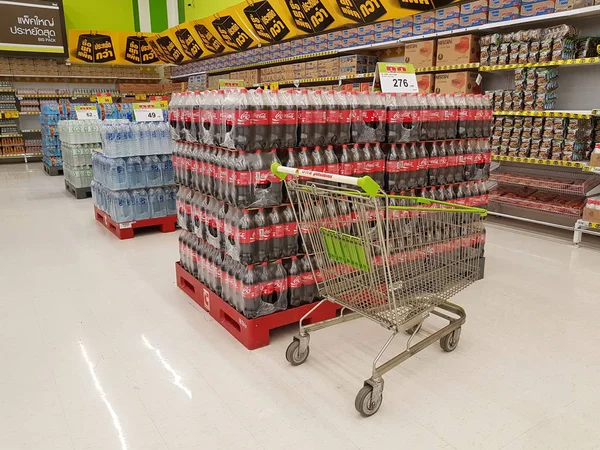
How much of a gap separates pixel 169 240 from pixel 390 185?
2916 millimetres

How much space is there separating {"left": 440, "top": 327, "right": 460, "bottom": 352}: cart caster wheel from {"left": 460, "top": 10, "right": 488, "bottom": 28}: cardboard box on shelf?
439 cm

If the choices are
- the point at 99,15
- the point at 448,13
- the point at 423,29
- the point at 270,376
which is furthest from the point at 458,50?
the point at 99,15

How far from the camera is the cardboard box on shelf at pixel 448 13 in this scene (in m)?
5.96

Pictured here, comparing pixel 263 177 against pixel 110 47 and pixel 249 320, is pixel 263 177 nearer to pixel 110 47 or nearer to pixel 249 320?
pixel 249 320

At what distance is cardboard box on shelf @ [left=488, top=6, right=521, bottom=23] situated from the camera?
5402 mm

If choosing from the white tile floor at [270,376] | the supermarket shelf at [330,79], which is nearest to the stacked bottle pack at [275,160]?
the white tile floor at [270,376]

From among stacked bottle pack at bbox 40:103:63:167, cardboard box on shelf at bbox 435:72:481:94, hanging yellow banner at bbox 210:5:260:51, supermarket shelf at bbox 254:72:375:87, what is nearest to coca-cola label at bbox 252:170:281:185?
cardboard box on shelf at bbox 435:72:481:94

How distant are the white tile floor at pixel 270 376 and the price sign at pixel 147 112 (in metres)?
2.34

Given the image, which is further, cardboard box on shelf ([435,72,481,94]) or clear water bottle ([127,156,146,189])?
cardboard box on shelf ([435,72,481,94])

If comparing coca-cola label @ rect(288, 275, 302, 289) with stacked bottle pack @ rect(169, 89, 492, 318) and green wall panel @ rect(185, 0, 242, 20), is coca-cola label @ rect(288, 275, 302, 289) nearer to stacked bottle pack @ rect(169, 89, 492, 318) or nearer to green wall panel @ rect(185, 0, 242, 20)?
stacked bottle pack @ rect(169, 89, 492, 318)

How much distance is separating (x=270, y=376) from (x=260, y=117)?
1.43m

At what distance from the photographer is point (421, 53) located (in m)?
6.45

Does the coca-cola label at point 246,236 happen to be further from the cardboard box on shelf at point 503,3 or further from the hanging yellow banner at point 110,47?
the hanging yellow banner at point 110,47

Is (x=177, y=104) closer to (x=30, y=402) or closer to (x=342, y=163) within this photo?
(x=342, y=163)
